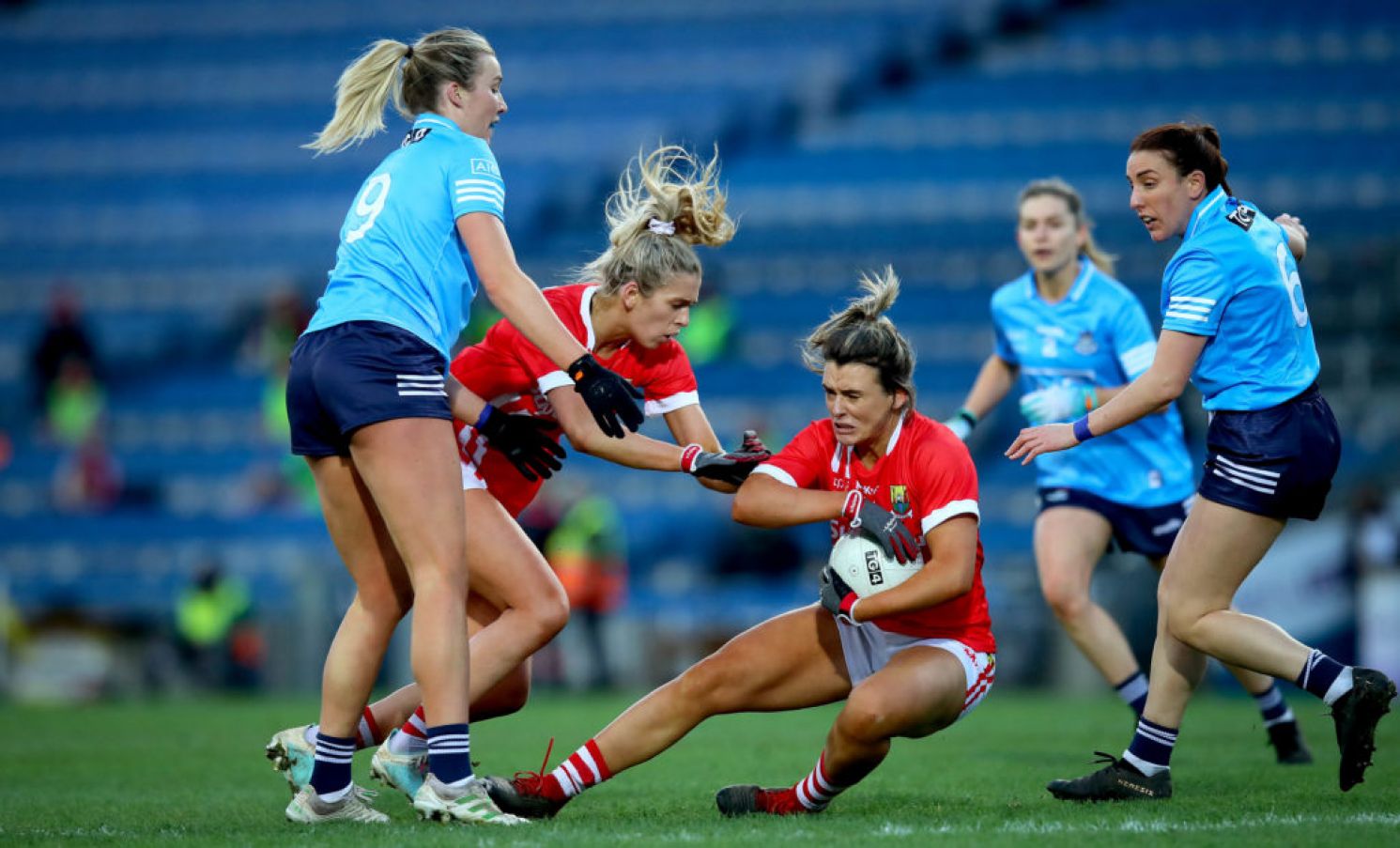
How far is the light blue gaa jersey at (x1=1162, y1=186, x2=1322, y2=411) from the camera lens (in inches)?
194

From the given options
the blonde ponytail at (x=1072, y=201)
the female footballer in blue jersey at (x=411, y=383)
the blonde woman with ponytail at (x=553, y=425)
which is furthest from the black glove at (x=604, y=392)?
the blonde ponytail at (x=1072, y=201)

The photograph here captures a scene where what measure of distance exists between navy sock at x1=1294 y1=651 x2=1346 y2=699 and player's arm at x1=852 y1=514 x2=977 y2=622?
3.74 ft

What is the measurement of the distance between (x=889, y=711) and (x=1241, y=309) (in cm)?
164

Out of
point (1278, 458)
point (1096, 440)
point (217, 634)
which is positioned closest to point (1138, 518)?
point (1096, 440)

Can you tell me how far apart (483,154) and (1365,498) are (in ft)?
26.5

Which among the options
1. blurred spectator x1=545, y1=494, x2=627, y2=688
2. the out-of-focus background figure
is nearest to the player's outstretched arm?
the out-of-focus background figure

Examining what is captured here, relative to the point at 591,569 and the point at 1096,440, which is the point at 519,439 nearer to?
the point at 1096,440

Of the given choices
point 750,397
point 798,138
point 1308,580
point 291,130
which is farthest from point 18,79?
point 1308,580

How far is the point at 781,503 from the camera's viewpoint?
480cm

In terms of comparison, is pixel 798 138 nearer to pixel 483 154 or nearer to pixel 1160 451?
pixel 1160 451

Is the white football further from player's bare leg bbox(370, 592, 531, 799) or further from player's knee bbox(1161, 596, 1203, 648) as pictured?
player's bare leg bbox(370, 592, 531, 799)

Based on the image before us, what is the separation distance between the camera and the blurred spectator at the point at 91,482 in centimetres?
1638

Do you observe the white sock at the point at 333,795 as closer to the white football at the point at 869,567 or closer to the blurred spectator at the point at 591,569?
the white football at the point at 869,567

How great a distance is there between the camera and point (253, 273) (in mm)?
20031
